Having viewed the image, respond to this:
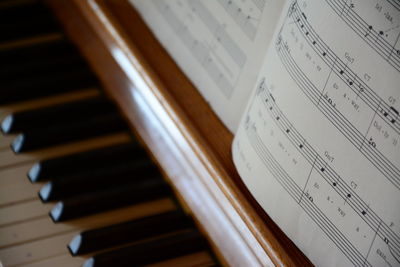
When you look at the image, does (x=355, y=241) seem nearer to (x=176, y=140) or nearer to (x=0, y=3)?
(x=176, y=140)

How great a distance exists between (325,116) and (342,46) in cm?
11

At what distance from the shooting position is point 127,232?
157cm

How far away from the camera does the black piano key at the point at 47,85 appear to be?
186 centimetres

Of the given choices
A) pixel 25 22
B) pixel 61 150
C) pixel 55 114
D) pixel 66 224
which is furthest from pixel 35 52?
pixel 66 224

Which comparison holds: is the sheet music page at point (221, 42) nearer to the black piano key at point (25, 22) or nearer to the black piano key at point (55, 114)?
the black piano key at point (55, 114)

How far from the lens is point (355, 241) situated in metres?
1.10

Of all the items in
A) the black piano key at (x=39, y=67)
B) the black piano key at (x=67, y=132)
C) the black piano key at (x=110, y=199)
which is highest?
the black piano key at (x=39, y=67)

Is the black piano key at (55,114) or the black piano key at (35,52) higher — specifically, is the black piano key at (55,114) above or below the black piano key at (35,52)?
below

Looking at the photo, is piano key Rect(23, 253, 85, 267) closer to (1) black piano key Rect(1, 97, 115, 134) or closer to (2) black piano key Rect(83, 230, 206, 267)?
(2) black piano key Rect(83, 230, 206, 267)

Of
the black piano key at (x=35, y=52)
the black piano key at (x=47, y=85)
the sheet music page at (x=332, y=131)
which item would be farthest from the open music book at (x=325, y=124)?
the black piano key at (x=35, y=52)

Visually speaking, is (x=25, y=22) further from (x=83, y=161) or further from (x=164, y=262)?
(x=164, y=262)

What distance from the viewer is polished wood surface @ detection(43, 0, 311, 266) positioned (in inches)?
51.4

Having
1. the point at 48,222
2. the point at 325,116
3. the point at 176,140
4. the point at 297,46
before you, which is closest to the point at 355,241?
the point at 325,116

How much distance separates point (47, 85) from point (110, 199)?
0.40 metres
